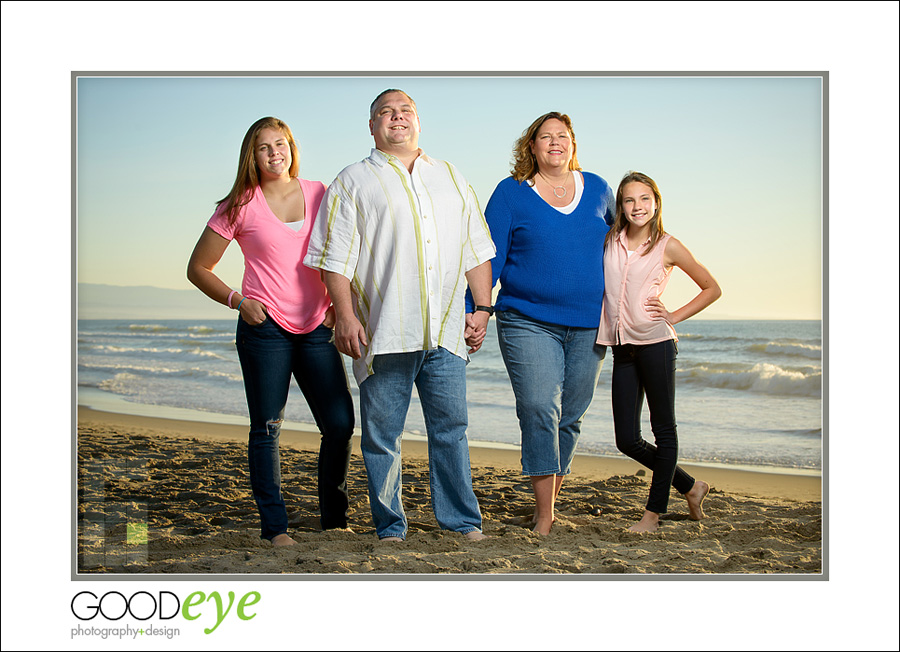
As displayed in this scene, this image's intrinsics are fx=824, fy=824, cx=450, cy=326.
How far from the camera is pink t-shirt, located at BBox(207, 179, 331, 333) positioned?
2.87 metres

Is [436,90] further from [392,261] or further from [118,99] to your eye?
[118,99]

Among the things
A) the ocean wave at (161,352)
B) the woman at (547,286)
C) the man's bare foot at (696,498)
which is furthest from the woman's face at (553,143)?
the ocean wave at (161,352)

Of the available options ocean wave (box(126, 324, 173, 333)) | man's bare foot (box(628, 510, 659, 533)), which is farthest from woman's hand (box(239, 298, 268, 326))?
ocean wave (box(126, 324, 173, 333))

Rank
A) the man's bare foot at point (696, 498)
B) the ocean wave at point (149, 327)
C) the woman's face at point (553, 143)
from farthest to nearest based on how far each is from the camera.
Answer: the ocean wave at point (149, 327) → the man's bare foot at point (696, 498) → the woman's face at point (553, 143)

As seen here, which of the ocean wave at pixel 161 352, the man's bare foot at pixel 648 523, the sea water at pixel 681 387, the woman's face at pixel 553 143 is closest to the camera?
the woman's face at pixel 553 143

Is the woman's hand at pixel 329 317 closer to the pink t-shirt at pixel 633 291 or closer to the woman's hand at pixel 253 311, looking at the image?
the woman's hand at pixel 253 311

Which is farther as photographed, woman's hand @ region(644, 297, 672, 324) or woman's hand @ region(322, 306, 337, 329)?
woman's hand @ region(644, 297, 672, 324)

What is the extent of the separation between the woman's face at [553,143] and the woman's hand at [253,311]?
1.14 m

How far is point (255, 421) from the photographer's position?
9.57ft

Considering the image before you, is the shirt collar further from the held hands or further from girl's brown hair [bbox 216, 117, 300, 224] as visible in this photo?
the held hands

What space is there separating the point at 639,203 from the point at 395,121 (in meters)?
0.94

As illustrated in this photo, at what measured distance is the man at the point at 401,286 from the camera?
9.14 feet

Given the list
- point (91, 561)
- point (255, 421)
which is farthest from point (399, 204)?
point (91, 561)

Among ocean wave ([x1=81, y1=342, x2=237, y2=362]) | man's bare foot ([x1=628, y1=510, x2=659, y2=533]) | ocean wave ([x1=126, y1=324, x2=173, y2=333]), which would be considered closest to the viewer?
man's bare foot ([x1=628, y1=510, x2=659, y2=533])
